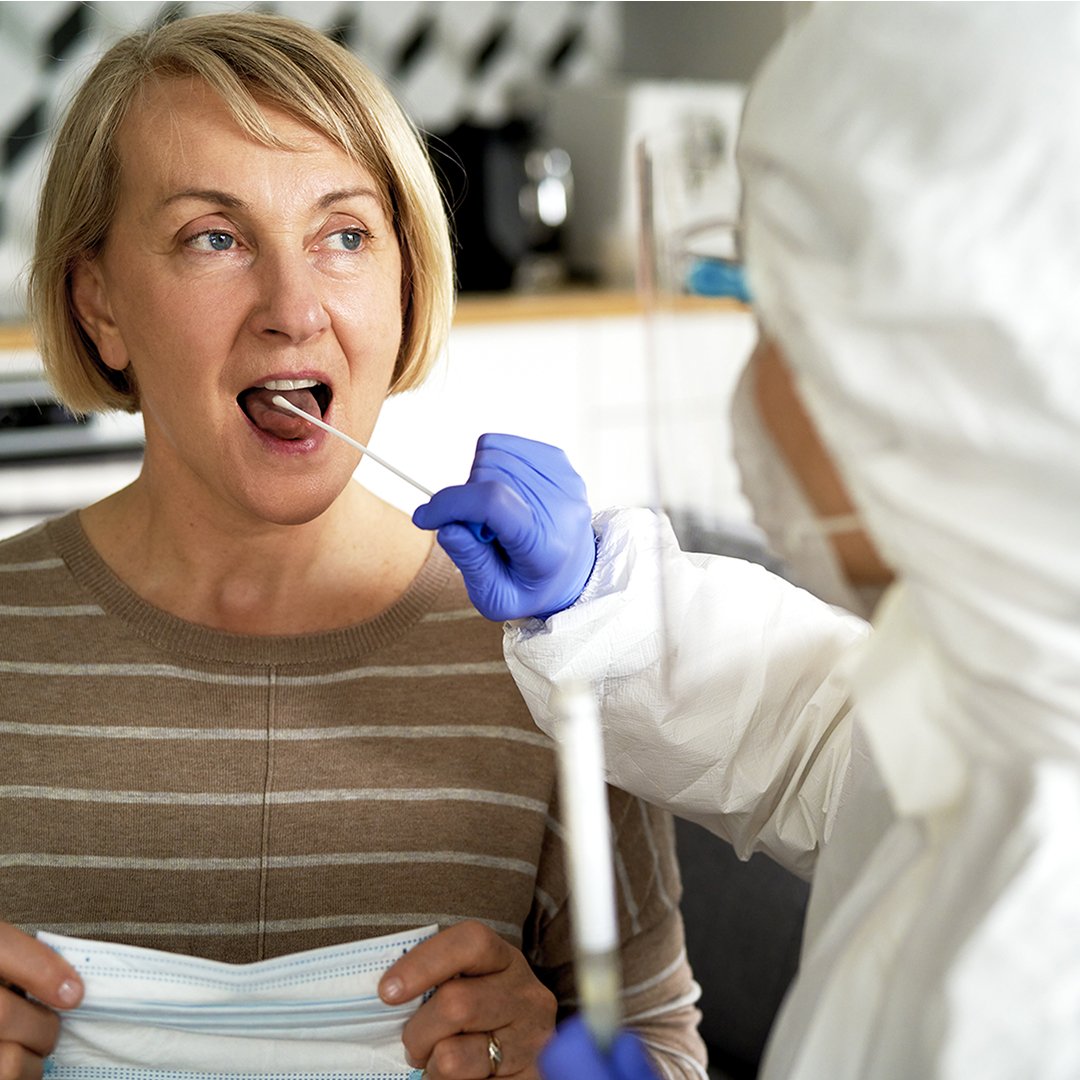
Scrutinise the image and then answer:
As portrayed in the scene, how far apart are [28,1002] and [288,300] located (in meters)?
0.52

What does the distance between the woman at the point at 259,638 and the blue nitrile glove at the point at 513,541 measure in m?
0.23

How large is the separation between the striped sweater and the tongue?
167mm

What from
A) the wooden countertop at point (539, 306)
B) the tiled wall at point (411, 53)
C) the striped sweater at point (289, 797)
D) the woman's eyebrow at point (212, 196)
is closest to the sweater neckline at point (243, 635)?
the striped sweater at point (289, 797)

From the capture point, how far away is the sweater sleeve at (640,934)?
3.48ft

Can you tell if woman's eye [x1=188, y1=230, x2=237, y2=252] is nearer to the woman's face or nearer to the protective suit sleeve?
the woman's face

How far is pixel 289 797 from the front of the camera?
3.36 ft

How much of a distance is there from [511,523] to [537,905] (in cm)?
40

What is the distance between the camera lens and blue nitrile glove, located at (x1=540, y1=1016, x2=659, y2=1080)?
54cm

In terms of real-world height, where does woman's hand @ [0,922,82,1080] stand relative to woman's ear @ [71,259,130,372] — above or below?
below

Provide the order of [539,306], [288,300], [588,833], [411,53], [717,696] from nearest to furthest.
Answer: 1. [588,833]
2. [717,696]
3. [288,300]
4. [539,306]
5. [411,53]

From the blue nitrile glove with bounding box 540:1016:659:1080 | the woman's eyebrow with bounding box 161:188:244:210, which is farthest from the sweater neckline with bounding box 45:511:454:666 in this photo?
the blue nitrile glove with bounding box 540:1016:659:1080

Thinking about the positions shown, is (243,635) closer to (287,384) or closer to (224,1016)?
(287,384)

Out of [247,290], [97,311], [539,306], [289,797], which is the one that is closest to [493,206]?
[539,306]

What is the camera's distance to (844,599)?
0.61 m
